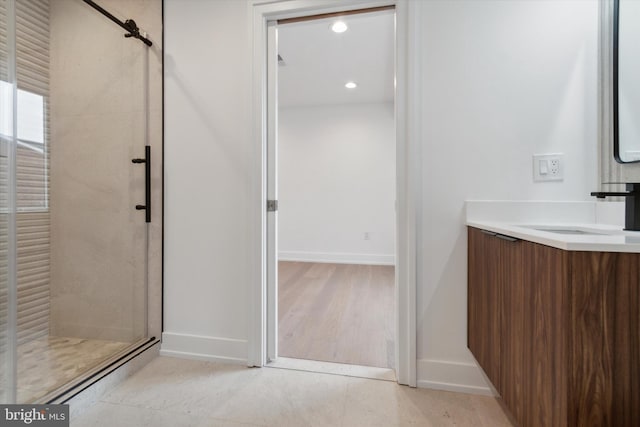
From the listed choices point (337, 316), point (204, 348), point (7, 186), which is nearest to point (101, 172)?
point (7, 186)

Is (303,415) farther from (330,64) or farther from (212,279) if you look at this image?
(330,64)

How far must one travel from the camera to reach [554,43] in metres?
1.34

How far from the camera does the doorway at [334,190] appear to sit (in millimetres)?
1849

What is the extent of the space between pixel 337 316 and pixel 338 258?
2085 millimetres

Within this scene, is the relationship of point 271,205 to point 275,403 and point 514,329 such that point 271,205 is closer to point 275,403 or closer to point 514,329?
point 275,403

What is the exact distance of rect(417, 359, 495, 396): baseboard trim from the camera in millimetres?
1381

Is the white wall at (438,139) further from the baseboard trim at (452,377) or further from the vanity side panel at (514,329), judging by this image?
the vanity side panel at (514,329)

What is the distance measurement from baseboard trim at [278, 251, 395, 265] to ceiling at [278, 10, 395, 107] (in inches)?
94.0

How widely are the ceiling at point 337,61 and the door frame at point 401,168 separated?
12 cm

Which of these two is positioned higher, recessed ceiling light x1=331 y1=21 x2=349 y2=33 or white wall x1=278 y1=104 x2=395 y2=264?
recessed ceiling light x1=331 y1=21 x2=349 y2=33

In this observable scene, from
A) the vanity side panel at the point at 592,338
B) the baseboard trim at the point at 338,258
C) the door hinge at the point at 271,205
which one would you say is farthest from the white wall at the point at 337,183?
the vanity side panel at the point at 592,338

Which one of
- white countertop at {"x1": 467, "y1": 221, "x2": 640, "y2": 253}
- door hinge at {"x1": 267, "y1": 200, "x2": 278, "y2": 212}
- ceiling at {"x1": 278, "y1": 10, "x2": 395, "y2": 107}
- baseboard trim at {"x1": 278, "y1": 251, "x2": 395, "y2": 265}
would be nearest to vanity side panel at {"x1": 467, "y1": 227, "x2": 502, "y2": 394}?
white countertop at {"x1": 467, "y1": 221, "x2": 640, "y2": 253}

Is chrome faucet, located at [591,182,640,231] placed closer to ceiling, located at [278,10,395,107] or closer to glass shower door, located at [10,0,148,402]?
ceiling, located at [278,10,395,107]

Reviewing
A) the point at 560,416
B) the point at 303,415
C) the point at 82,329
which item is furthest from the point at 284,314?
the point at 560,416
